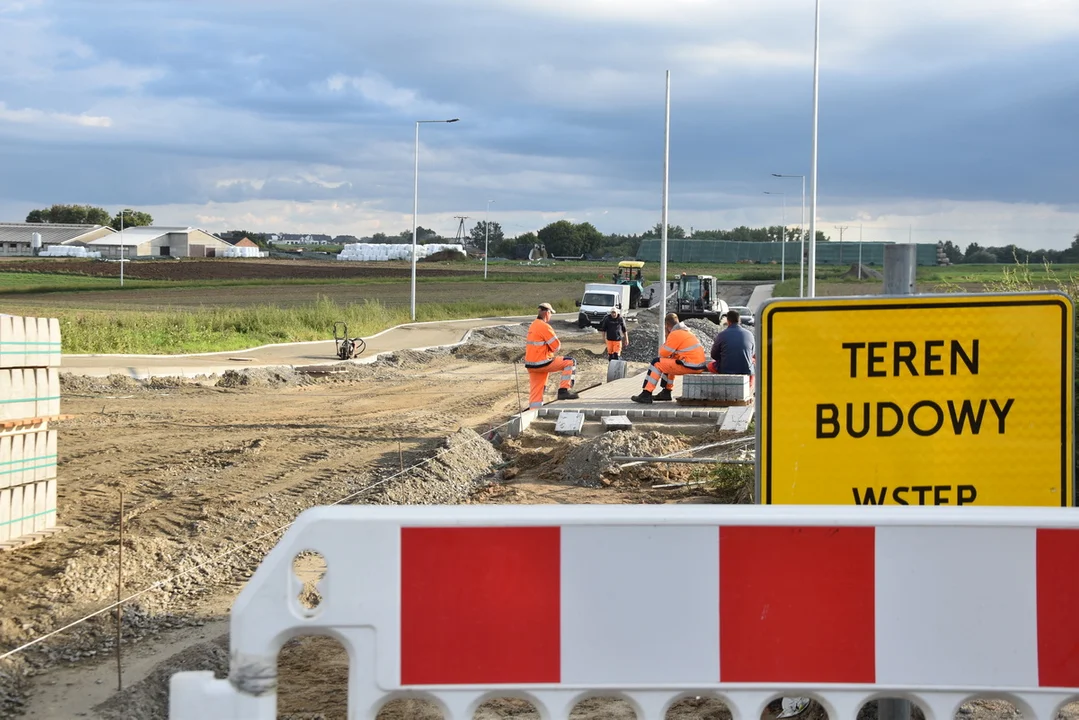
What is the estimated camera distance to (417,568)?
2.40 m

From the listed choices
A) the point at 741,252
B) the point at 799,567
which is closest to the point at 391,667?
the point at 799,567

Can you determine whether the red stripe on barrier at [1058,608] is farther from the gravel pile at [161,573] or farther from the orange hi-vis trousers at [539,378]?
the orange hi-vis trousers at [539,378]

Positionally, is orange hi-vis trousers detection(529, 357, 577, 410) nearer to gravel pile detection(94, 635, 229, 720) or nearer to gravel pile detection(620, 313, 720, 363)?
gravel pile detection(94, 635, 229, 720)

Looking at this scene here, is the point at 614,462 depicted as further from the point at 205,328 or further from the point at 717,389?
the point at 205,328

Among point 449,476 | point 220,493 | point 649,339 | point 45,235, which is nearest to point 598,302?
point 649,339

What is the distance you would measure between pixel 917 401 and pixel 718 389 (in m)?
13.5

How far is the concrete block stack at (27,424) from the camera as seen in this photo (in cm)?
876

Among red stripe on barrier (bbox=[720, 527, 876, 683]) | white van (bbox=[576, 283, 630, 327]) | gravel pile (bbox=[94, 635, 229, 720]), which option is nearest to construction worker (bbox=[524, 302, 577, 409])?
gravel pile (bbox=[94, 635, 229, 720])

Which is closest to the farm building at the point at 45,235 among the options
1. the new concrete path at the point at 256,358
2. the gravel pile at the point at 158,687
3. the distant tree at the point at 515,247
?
the distant tree at the point at 515,247

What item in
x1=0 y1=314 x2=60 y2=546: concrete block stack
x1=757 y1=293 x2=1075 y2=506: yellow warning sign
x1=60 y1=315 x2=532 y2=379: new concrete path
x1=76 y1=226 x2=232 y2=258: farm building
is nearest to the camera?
x1=757 y1=293 x2=1075 y2=506: yellow warning sign

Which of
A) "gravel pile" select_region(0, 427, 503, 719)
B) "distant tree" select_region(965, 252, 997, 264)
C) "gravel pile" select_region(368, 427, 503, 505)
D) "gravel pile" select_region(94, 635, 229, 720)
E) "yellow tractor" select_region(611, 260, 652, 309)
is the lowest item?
"gravel pile" select_region(94, 635, 229, 720)

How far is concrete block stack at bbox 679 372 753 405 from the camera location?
16.5 metres

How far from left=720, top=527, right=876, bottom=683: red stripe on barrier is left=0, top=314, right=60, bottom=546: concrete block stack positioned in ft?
25.1

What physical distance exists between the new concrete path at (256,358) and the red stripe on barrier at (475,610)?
65.6ft
